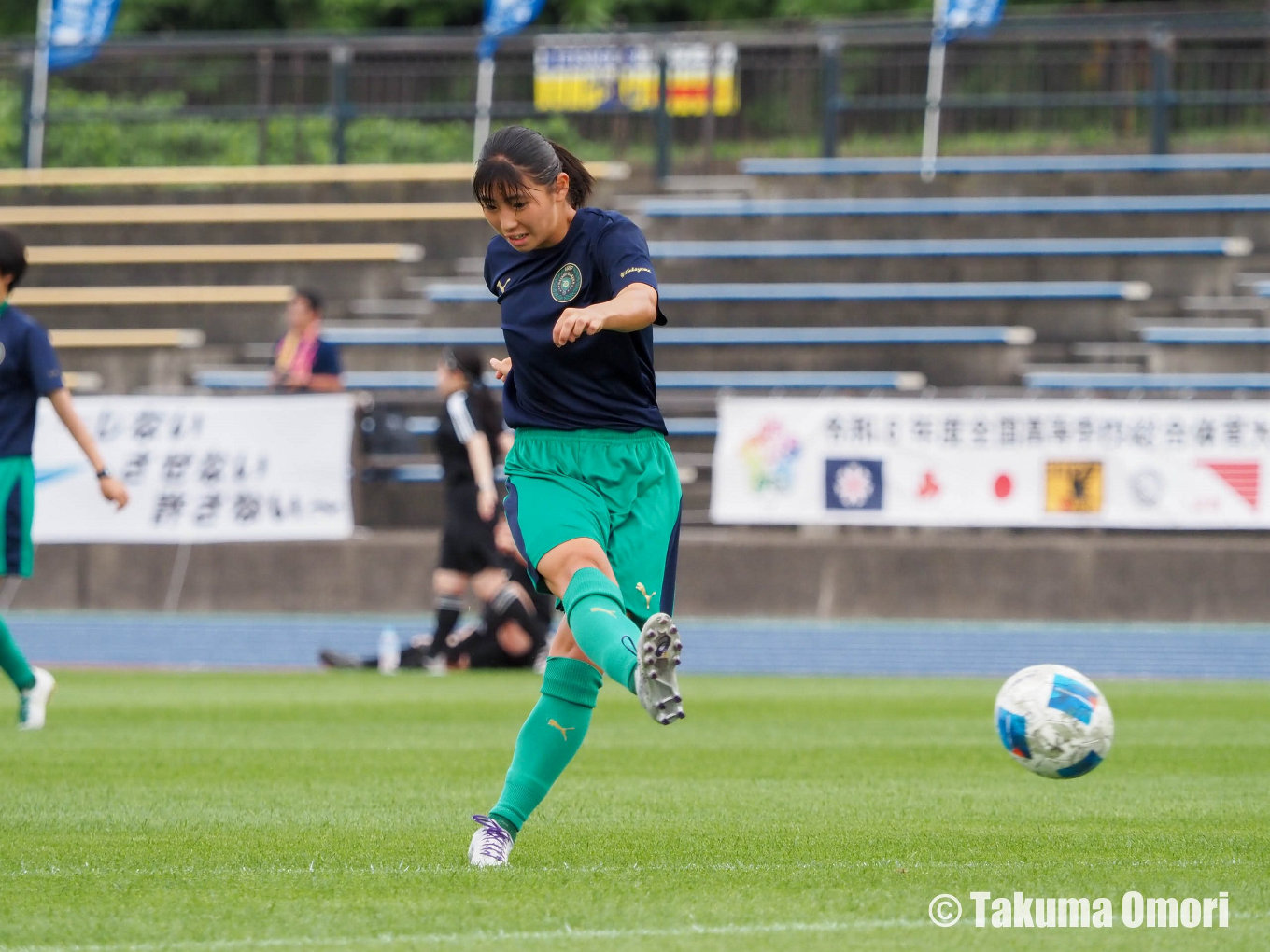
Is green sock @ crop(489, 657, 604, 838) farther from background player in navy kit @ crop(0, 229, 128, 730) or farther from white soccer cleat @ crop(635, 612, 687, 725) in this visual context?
background player in navy kit @ crop(0, 229, 128, 730)

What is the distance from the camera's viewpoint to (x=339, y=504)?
17.4 m

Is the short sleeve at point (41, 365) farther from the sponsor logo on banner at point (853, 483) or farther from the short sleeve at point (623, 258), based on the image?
the sponsor logo on banner at point (853, 483)

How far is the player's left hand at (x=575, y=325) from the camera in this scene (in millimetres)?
4949

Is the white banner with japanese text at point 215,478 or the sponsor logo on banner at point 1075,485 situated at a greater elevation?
the sponsor logo on banner at point 1075,485

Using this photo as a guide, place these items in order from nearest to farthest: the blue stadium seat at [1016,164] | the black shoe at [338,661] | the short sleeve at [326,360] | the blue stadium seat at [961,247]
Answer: the black shoe at [338,661]
the short sleeve at [326,360]
the blue stadium seat at [961,247]
the blue stadium seat at [1016,164]

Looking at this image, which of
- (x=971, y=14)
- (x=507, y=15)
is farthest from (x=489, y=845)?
(x=507, y=15)

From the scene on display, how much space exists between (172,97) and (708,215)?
362 inches

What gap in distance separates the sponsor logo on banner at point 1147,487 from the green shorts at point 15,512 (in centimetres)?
979

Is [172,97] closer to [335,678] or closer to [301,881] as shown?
[335,678]

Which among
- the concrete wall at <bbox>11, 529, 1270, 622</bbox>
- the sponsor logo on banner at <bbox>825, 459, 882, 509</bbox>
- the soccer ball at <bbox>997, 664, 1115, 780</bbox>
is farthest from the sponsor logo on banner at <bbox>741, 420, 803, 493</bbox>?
the soccer ball at <bbox>997, 664, 1115, 780</bbox>

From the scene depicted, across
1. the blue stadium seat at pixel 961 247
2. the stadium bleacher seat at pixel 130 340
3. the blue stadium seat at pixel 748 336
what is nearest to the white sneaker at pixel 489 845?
the blue stadium seat at pixel 748 336

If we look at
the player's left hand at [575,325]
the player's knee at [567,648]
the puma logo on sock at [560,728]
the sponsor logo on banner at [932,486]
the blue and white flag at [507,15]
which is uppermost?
the blue and white flag at [507,15]

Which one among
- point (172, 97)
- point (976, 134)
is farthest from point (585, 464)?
point (172, 97)

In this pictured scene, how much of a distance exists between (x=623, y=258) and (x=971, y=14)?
66.1ft
